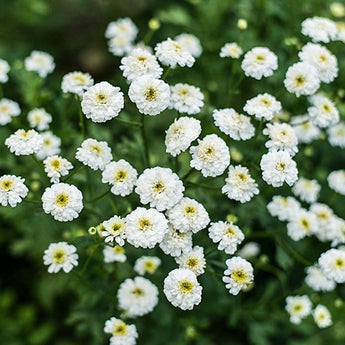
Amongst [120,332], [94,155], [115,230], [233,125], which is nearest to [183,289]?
[115,230]

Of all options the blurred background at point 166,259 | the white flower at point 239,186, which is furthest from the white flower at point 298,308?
the white flower at point 239,186

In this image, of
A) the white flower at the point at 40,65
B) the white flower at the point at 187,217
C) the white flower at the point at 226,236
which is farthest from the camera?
the white flower at the point at 40,65

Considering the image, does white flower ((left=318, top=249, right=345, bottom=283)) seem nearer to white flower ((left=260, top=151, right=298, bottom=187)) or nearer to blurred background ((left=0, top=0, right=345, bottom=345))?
blurred background ((left=0, top=0, right=345, bottom=345))

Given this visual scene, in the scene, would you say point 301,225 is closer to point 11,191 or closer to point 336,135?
point 336,135

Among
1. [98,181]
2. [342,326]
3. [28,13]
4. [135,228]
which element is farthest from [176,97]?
[28,13]

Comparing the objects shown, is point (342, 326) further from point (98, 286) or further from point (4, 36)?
point (4, 36)

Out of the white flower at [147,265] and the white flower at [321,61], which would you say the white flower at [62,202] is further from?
the white flower at [321,61]
